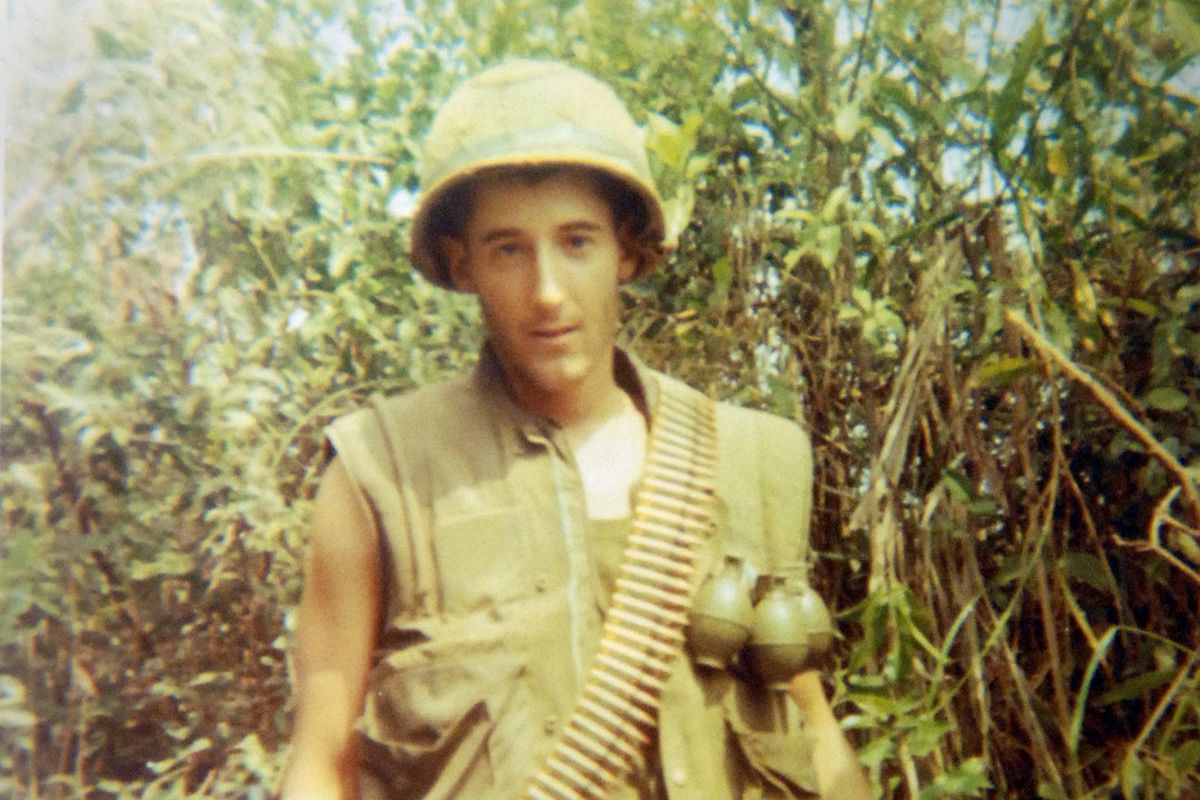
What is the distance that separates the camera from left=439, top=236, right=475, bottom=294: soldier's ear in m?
2.41

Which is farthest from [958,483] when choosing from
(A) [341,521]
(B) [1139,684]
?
(A) [341,521]

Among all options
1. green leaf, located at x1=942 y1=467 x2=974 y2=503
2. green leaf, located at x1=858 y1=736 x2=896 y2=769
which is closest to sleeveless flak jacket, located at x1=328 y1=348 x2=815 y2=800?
green leaf, located at x1=858 y1=736 x2=896 y2=769

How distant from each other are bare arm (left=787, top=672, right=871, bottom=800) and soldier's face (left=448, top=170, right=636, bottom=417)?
91cm

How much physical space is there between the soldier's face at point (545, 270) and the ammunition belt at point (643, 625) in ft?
1.03

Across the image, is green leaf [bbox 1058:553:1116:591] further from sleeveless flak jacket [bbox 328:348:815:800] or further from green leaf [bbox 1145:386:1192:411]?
sleeveless flak jacket [bbox 328:348:815:800]

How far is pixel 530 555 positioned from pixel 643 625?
0.91 feet

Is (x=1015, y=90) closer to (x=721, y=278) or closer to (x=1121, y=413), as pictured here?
(x=1121, y=413)

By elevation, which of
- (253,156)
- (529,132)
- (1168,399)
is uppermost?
(253,156)

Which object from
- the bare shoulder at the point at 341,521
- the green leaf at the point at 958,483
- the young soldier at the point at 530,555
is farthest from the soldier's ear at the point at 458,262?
the green leaf at the point at 958,483

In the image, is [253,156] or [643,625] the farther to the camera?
[253,156]

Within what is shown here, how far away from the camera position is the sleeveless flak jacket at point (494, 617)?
81.1 inches

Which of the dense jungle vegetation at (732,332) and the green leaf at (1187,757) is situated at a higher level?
the dense jungle vegetation at (732,332)

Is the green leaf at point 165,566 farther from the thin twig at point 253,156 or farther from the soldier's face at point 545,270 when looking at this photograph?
the soldier's face at point 545,270

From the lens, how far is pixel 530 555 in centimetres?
218
